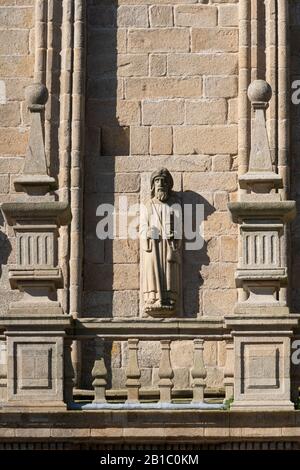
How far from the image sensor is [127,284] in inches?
1448

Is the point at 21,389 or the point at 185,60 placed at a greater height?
the point at 185,60

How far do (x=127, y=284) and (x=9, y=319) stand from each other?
3.14 metres

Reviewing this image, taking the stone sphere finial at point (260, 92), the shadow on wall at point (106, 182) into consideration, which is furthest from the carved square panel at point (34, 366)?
the stone sphere finial at point (260, 92)

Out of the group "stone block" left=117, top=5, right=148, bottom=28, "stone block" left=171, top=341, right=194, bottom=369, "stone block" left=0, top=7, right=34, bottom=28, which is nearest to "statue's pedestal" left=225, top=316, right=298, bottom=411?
"stone block" left=171, top=341, right=194, bottom=369

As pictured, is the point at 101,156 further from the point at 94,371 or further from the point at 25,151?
the point at 94,371

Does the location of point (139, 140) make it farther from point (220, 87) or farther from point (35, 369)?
point (35, 369)

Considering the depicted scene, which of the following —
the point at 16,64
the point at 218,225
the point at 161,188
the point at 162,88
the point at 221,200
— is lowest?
the point at 218,225

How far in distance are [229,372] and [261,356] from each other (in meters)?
0.70

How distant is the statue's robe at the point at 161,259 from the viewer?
36.5 meters

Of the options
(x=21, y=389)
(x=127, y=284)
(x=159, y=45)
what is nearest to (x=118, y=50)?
(x=159, y=45)

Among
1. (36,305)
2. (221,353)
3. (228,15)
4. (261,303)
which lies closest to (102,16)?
(228,15)

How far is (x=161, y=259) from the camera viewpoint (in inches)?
1439

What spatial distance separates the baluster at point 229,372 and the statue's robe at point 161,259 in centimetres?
167

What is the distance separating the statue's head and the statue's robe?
16 cm
